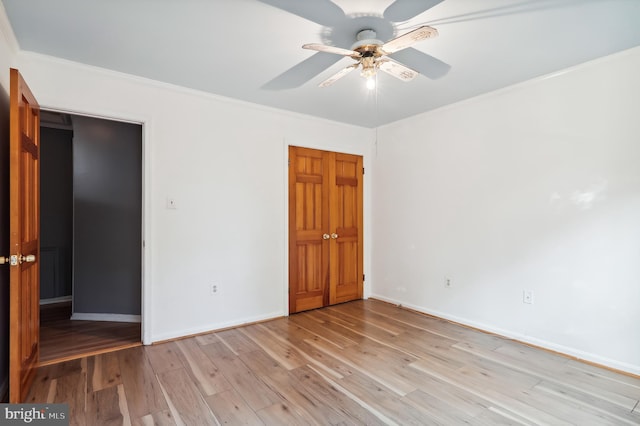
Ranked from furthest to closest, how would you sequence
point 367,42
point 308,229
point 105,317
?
point 308,229 < point 105,317 < point 367,42

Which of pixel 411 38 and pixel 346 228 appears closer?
pixel 411 38

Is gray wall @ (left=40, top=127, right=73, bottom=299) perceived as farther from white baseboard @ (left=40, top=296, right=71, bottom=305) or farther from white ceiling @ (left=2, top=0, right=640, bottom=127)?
white ceiling @ (left=2, top=0, right=640, bottom=127)

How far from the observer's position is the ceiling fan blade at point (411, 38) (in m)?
1.77

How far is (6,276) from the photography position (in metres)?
2.24

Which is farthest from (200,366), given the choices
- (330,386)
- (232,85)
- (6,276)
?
(232,85)

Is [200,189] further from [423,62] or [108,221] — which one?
[423,62]

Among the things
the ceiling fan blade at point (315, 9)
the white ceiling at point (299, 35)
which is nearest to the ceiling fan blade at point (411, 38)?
the white ceiling at point (299, 35)

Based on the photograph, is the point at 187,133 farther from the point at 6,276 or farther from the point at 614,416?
the point at 614,416

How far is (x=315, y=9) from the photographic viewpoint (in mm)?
1994

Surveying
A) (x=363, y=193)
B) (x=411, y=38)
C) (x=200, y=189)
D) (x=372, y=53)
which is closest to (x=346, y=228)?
(x=363, y=193)

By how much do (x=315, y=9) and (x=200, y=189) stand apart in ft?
6.87

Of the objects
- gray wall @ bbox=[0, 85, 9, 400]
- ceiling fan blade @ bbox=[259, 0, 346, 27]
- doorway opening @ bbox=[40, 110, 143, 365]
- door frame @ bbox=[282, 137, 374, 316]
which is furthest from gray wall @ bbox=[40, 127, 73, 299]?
ceiling fan blade @ bbox=[259, 0, 346, 27]

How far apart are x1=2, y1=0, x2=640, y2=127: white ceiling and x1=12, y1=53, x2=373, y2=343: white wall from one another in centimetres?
23

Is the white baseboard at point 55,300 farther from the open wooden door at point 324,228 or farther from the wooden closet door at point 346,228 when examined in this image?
the wooden closet door at point 346,228
